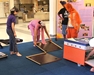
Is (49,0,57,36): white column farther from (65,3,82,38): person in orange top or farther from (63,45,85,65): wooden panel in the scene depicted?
(63,45,85,65): wooden panel

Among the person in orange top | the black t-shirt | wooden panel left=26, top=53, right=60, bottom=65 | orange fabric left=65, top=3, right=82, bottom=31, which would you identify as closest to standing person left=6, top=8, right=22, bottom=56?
wooden panel left=26, top=53, right=60, bottom=65

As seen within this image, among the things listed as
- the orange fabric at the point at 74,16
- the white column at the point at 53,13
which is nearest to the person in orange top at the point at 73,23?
the orange fabric at the point at 74,16

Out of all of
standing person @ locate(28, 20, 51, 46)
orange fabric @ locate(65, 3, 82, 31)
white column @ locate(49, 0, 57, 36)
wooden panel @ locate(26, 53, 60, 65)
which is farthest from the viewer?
white column @ locate(49, 0, 57, 36)

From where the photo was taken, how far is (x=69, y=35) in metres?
6.31

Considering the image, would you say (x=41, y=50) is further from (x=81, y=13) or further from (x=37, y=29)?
(x=81, y=13)

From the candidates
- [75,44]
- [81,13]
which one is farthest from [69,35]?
[75,44]

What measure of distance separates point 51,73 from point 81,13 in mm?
3353

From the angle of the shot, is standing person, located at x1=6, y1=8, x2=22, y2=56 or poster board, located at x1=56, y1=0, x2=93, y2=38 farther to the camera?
poster board, located at x1=56, y1=0, x2=93, y2=38

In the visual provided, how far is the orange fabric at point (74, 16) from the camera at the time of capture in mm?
5887

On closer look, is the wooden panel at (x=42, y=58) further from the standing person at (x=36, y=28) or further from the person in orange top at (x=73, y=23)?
the person in orange top at (x=73, y=23)

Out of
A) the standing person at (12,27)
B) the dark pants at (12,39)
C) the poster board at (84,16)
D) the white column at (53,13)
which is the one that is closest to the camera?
the standing person at (12,27)

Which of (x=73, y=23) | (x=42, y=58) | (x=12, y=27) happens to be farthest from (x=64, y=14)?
(x=12, y=27)

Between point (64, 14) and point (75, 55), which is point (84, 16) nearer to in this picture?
point (64, 14)

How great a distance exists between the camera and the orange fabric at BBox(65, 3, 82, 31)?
589 cm
